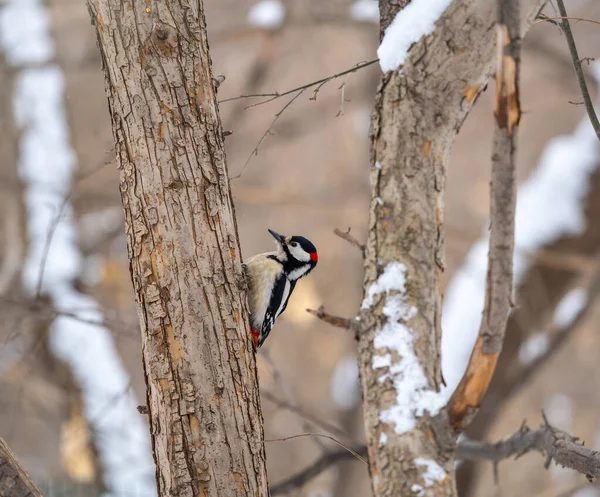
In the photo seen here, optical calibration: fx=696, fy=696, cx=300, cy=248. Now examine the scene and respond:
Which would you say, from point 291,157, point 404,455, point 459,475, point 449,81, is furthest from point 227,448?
point 291,157

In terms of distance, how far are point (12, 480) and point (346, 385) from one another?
822 centimetres

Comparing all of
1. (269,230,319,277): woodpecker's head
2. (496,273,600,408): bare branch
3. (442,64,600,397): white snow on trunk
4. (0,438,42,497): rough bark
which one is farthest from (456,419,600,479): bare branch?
(496,273,600,408): bare branch

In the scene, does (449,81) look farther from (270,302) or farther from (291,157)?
(291,157)

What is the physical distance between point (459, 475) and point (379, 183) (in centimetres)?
426

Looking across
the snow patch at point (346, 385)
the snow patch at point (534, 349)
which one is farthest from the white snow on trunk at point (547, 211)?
the snow patch at point (346, 385)

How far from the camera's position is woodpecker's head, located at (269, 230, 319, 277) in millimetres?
3910

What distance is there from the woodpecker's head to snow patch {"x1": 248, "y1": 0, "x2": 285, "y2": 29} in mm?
4065

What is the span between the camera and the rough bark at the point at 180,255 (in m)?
2.10

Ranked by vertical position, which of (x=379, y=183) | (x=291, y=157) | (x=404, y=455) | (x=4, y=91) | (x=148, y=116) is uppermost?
(x=291, y=157)

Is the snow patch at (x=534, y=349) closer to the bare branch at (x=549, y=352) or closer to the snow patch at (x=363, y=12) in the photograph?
the bare branch at (x=549, y=352)

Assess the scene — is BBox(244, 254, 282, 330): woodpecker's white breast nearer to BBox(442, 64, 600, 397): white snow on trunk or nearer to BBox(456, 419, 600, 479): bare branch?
BBox(456, 419, 600, 479): bare branch

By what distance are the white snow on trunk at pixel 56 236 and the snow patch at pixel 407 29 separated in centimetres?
393

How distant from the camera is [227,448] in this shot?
211cm

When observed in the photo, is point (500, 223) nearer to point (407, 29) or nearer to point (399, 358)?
point (399, 358)
